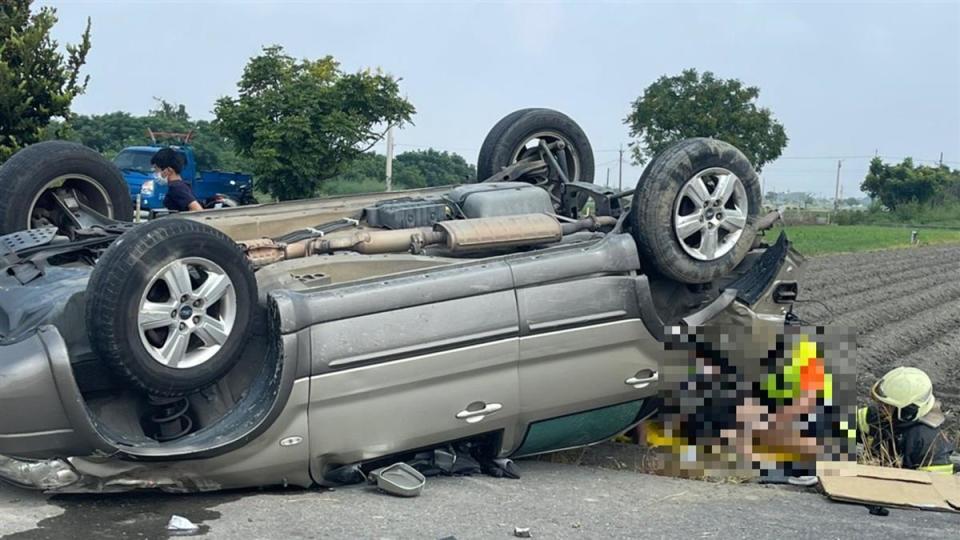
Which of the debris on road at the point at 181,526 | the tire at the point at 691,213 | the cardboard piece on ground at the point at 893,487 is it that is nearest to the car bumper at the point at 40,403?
the debris on road at the point at 181,526

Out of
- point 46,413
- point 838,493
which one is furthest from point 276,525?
point 838,493

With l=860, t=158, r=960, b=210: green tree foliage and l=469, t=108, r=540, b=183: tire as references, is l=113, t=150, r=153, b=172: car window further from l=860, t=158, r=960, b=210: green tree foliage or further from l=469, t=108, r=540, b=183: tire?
l=860, t=158, r=960, b=210: green tree foliage

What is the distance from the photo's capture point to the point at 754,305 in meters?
6.16

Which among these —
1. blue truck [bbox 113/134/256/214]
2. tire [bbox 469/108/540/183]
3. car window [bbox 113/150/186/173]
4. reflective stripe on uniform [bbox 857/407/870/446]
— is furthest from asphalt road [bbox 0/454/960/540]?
car window [bbox 113/150/186/173]

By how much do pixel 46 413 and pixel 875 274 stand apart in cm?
1578

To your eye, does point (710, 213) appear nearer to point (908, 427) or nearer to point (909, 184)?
point (908, 427)

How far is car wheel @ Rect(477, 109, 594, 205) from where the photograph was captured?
7363 millimetres

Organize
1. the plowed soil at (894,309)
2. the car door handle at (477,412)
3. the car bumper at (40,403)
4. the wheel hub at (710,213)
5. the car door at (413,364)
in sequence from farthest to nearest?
the plowed soil at (894,309), the wheel hub at (710,213), the car door handle at (477,412), the car door at (413,364), the car bumper at (40,403)

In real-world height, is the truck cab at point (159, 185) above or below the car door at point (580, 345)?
above

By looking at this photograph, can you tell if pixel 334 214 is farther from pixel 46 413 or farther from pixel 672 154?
pixel 46 413

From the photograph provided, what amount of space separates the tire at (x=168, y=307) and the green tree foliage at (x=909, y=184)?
48033 millimetres

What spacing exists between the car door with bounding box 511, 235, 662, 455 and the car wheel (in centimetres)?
179

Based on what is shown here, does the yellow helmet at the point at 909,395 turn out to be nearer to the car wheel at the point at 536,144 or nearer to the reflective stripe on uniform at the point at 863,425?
the reflective stripe on uniform at the point at 863,425

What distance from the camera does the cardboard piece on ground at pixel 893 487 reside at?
525cm
